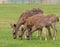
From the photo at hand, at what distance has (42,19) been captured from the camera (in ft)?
61.7

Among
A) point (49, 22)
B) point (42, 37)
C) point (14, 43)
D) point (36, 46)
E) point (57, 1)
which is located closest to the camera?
point (36, 46)

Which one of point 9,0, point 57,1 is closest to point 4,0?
point 9,0

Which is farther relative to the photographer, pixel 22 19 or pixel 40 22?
pixel 22 19

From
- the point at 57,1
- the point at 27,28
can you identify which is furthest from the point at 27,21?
the point at 57,1

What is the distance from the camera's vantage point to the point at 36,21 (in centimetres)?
1892

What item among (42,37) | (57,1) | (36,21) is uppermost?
(36,21)

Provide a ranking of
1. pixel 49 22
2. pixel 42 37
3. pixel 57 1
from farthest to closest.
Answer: pixel 57 1 → pixel 42 37 → pixel 49 22

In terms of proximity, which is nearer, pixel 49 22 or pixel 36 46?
pixel 36 46

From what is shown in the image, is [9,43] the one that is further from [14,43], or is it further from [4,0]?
[4,0]

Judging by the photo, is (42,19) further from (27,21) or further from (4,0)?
(4,0)

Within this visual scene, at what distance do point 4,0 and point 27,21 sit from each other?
205ft

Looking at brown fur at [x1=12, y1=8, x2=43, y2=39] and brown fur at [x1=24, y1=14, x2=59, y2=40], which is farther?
brown fur at [x1=12, y1=8, x2=43, y2=39]

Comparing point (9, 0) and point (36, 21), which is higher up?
point (36, 21)

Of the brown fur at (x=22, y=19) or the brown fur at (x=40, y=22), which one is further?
the brown fur at (x=22, y=19)
